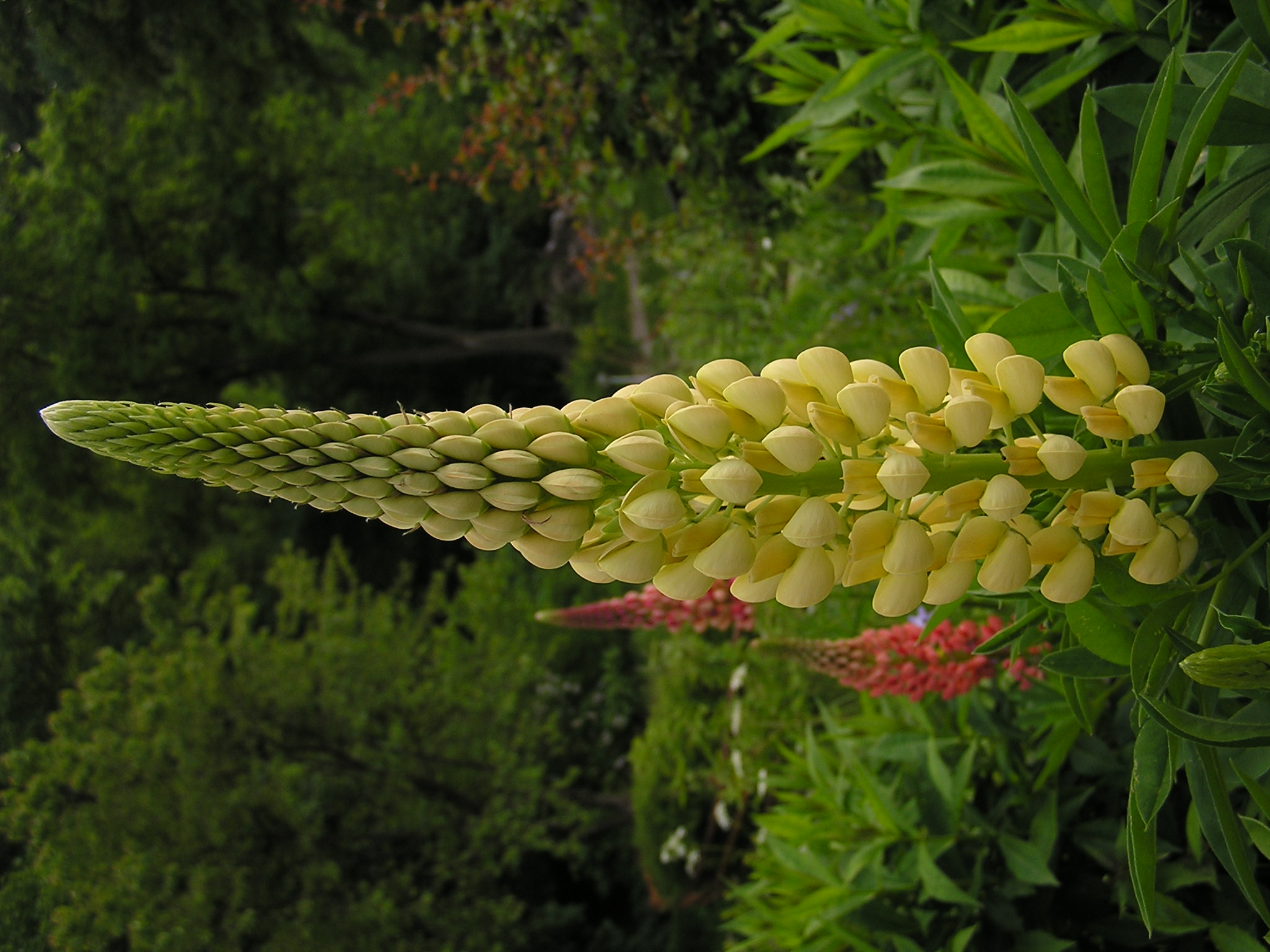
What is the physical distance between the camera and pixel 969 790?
1987 mm

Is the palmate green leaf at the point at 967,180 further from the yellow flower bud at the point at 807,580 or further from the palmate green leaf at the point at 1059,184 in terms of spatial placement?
the yellow flower bud at the point at 807,580

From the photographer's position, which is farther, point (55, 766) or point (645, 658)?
point (645, 658)

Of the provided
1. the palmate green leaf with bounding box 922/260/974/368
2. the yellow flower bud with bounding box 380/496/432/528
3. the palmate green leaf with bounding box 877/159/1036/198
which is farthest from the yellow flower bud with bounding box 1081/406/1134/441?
the palmate green leaf with bounding box 877/159/1036/198

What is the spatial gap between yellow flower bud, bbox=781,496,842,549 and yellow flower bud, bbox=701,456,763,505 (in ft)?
0.14

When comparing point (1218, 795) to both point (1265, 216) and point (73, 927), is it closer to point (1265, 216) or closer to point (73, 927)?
point (1265, 216)

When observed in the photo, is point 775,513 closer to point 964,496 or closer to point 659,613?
point 964,496

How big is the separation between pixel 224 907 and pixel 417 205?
6.07 metres

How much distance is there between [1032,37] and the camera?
1232 millimetres

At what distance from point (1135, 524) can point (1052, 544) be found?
0.06 m

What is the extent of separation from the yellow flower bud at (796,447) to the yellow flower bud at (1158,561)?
31 centimetres

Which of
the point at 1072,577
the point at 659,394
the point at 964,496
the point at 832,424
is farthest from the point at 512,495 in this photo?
the point at 1072,577

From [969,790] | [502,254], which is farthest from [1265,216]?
[502,254]

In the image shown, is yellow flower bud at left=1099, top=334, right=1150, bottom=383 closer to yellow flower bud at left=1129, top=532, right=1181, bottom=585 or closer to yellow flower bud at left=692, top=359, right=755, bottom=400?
yellow flower bud at left=1129, top=532, right=1181, bottom=585

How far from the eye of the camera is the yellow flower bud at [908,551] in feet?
2.12
